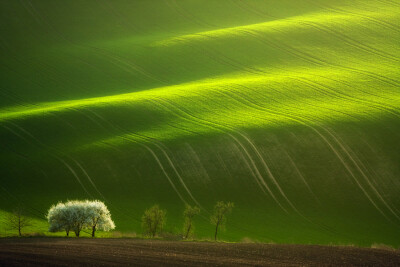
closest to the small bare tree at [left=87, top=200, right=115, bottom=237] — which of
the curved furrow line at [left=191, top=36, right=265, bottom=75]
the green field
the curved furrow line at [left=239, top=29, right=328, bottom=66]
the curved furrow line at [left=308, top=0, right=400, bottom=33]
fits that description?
the green field

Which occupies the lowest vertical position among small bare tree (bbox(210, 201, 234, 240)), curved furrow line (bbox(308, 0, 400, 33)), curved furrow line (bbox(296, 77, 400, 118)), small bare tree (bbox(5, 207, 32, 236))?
small bare tree (bbox(5, 207, 32, 236))

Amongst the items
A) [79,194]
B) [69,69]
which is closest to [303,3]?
[69,69]

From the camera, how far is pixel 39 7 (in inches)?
3487

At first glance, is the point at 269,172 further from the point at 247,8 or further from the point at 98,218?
the point at 247,8

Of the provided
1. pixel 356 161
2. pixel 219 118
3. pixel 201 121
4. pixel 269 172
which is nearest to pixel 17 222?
pixel 269 172

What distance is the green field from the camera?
4225cm

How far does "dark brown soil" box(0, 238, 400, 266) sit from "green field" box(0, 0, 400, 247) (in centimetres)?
1065

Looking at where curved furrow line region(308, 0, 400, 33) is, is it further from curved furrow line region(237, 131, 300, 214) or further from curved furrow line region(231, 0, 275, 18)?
curved furrow line region(237, 131, 300, 214)

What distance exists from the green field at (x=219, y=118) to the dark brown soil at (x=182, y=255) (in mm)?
10654

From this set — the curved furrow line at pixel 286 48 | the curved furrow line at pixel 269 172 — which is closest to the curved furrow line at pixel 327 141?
the curved furrow line at pixel 269 172

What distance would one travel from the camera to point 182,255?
2439 cm

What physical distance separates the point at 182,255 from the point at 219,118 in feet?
95.9

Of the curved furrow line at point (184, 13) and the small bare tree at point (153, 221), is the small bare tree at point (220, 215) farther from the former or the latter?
the curved furrow line at point (184, 13)

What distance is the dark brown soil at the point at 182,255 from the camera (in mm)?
21812
